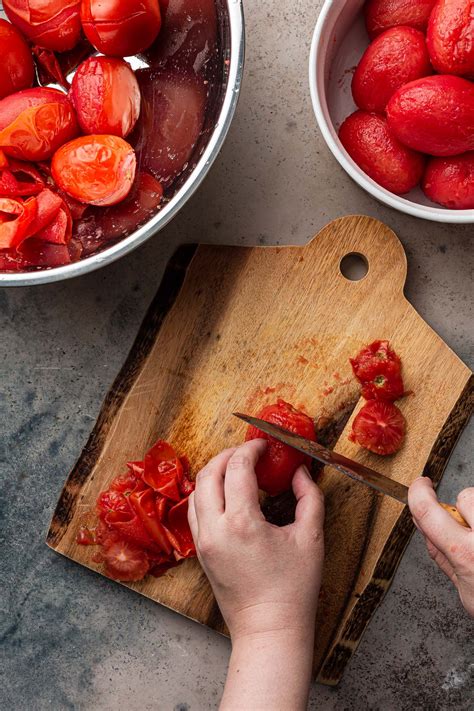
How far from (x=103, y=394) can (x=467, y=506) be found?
0.87m

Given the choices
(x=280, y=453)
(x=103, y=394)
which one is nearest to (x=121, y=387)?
(x=103, y=394)

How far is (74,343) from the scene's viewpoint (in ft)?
5.69

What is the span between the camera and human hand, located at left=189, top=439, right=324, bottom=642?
1.47 metres

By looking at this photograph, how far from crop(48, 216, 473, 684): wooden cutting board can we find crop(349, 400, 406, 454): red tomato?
3 cm

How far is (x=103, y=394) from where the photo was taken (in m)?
1.73

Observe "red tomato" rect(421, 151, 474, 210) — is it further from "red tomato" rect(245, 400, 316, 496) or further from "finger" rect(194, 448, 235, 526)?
"finger" rect(194, 448, 235, 526)

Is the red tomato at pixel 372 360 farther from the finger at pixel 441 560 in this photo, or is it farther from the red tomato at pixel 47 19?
the red tomato at pixel 47 19

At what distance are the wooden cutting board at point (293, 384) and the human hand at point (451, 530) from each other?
0.26m

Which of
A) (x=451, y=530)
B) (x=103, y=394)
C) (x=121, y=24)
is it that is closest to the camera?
(x=451, y=530)

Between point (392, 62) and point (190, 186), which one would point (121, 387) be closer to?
point (190, 186)

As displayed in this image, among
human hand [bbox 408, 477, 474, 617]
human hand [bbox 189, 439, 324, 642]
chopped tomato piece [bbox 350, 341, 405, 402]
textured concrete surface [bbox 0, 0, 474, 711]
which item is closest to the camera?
human hand [bbox 408, 477, 474, 617]

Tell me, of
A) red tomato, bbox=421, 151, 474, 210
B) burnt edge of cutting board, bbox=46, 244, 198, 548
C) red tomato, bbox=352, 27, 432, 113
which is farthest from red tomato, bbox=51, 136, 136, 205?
red tomato, bbox=421, 151, 474, 210

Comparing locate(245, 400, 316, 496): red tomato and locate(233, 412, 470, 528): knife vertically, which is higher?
locate(233, 412, 470, 528): knife

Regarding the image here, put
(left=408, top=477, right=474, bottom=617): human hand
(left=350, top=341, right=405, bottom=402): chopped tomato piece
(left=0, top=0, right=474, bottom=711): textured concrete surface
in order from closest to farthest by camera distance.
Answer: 1. (left=408, top=477, right=474, bottom=617): human hand
2. (left=350, top=341, right=405, bottom=402): chopped tomato piece
3. (left=0, top=0, right=474, bottom=711): textured concrete surface
